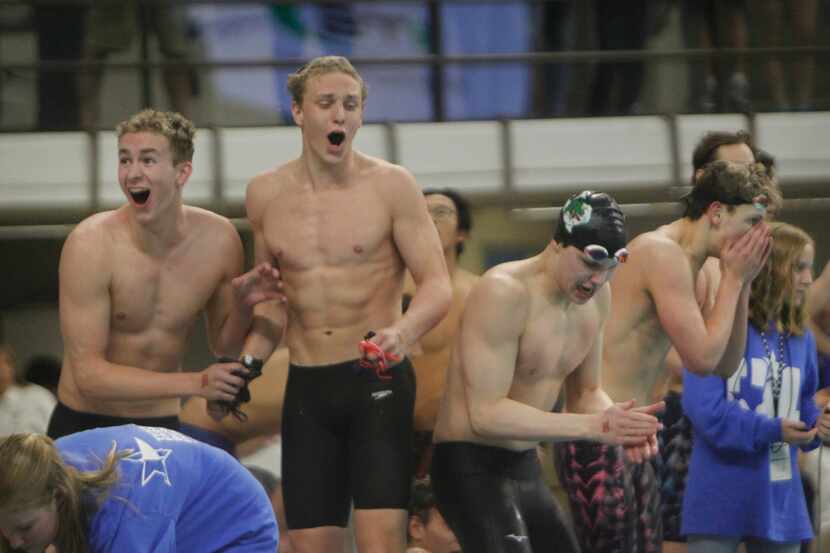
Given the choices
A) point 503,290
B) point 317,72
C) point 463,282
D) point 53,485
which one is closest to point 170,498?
point 53,485

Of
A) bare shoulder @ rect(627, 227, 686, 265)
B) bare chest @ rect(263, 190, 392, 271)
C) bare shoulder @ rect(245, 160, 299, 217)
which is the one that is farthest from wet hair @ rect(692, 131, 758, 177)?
bare shoulder @ rect(245, 160, 299, 217)

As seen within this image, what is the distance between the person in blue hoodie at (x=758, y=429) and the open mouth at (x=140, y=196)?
1.90m

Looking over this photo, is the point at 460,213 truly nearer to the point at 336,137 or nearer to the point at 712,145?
the point at 712,145

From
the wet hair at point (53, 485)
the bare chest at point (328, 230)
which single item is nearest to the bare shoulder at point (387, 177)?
the bare chest at point (328, 230)

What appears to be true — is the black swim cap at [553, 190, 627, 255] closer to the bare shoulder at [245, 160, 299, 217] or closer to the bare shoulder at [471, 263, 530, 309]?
the bare shoulder at [471, 263, 530, 309]

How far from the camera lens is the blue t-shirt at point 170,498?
399 centimetres

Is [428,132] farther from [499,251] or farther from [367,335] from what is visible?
[367,335]

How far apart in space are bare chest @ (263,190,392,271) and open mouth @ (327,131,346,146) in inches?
6.6

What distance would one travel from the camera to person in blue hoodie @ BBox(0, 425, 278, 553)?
388cm

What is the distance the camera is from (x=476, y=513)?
4980 millimetres

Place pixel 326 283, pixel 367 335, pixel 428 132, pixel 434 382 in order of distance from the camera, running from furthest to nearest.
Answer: pixel 428 132 < pixel 434 382 < pixel 326 283 < pixel 367 335

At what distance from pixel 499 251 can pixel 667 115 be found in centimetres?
127

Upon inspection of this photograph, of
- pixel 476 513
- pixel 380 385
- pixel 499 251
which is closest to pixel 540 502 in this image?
pixel 476 513

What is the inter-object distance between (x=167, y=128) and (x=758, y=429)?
2.14 metres
